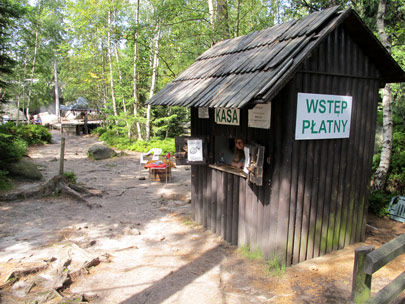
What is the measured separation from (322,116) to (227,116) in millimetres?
1664

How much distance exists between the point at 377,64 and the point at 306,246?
139 inches

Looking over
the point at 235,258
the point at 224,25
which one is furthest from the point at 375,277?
the point at 224,25

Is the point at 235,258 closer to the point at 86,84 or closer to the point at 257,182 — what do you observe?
the point at 257,182

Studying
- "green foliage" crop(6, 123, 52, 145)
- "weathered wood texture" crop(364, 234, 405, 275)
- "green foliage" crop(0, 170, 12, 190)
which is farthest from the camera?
"green foliage" crop(6, 123, 52, 145)

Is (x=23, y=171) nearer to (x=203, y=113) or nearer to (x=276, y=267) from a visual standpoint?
(x=203, y=113)

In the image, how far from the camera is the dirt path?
424 centimetres

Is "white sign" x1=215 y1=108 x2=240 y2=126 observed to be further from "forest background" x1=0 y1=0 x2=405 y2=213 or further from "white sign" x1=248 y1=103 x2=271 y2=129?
"forest background" x1=0 y1=0 x2=405 y2=213

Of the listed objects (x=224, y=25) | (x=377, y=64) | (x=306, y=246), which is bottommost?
(x=306, y=246)

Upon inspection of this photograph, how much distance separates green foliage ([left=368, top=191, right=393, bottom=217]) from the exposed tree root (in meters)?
7.13

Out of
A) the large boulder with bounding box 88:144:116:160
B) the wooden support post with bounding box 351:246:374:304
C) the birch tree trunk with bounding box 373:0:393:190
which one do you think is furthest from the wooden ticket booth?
the large boulder with bounding box 88:144:116:160

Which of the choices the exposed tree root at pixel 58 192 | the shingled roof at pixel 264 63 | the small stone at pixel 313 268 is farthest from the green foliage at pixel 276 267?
the exposed tree root at pixel 58 192

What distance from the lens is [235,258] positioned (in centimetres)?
536

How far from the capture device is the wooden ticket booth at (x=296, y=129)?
465 cm

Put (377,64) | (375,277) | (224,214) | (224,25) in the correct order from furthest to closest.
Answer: (224,25)
(224,214)
(377,64)
(375,277)
